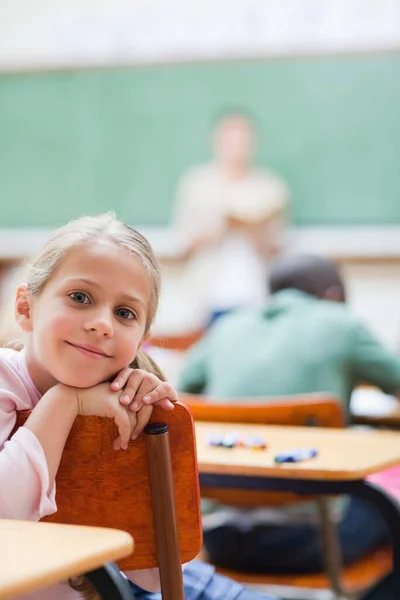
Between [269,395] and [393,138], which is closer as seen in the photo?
[269,395]

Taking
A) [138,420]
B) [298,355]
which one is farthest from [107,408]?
[298,355]

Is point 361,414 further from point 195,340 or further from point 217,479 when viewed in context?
point 195,340

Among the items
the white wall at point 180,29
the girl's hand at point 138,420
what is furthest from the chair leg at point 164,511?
the white wall at point 180,29

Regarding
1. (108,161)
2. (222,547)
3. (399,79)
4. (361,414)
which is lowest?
(222,547)

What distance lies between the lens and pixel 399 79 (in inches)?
242

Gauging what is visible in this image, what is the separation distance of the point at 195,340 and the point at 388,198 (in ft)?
10.4

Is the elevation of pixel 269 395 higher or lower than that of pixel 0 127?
lower

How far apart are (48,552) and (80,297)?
426mm

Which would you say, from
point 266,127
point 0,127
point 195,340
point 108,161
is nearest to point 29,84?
point 0,127

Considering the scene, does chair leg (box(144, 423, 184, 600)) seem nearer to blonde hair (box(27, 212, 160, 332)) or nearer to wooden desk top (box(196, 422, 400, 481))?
blonde hair (box(27, 212, 160, 332))

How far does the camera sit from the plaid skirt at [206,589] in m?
1.29

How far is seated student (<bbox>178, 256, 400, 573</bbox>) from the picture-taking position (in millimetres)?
2340

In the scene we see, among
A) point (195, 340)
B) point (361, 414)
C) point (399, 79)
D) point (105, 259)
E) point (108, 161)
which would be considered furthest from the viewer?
point (108, 161)

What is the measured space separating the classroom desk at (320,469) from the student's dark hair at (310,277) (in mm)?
899
